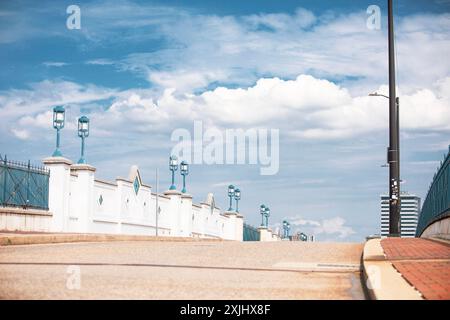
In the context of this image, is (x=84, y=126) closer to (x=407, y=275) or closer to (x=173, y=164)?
(x=173, y=164)

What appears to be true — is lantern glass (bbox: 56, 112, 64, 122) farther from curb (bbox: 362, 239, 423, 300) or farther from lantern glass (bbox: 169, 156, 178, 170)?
curb (bbox: 362, 239, 423, 300)

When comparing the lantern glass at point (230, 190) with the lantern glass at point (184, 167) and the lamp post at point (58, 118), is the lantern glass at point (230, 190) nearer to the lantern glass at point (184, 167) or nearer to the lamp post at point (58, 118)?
the lantern glass at point (184, 167)

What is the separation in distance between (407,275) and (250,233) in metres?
64.0

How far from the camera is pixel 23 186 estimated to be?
991 inches

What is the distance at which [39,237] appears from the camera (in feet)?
61.3

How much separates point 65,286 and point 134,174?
30.1m

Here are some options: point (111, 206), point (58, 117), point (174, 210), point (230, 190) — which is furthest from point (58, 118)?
point (230, 190)

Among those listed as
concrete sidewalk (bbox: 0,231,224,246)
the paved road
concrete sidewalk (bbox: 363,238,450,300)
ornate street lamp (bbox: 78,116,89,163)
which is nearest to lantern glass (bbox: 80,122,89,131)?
ornate street lamp (bbox: 78,116,89,163)

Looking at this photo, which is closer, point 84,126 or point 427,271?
point 427,271

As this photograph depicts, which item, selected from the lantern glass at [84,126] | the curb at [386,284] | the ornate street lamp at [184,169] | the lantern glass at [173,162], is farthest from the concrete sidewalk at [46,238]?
the ornate street lamp at [184,169]

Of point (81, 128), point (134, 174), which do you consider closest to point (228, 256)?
point (81, 128)

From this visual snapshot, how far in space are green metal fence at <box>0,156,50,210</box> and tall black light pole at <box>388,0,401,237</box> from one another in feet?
43.1

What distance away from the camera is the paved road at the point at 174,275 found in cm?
787

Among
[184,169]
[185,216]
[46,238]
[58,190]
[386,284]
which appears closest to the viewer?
[386,284]
